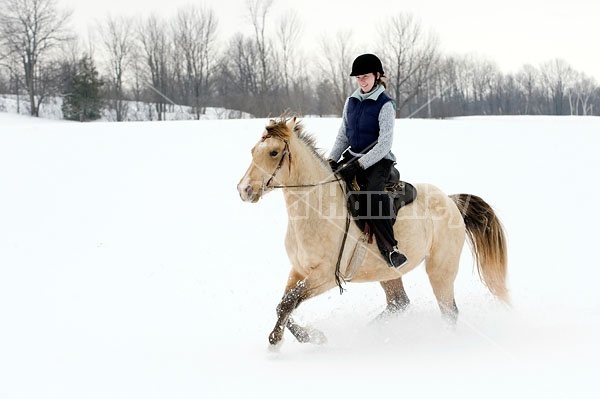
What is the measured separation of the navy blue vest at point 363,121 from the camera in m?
4.85

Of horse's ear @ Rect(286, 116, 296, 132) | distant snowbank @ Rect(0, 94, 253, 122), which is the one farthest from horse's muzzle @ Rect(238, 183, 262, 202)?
distant snowbank @ Rect(0, 94, 253, 122)

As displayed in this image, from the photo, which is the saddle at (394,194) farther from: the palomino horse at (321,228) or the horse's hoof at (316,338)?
the horse's hoof at (316,338)

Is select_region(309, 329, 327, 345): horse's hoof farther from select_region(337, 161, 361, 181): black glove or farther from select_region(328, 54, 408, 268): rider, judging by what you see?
select_region(337, 161, 361, 181): black glove

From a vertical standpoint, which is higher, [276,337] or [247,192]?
[247,192]

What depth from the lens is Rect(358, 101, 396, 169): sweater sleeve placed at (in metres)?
4.73

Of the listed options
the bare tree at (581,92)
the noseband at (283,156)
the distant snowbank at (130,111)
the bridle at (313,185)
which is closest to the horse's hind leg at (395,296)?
the bridle at (313,185)

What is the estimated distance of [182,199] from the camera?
12.4 metres

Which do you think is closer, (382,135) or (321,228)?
(321,228)

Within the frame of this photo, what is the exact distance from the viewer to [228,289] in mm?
7613

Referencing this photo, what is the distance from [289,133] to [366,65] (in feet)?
3.56

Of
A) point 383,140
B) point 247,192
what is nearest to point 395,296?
point 383,140

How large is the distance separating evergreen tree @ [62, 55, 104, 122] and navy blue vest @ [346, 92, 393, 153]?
36502mm

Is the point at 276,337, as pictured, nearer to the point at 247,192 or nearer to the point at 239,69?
the point at 247,192

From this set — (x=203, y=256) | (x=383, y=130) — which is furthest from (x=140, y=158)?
(x=383, y=130)
